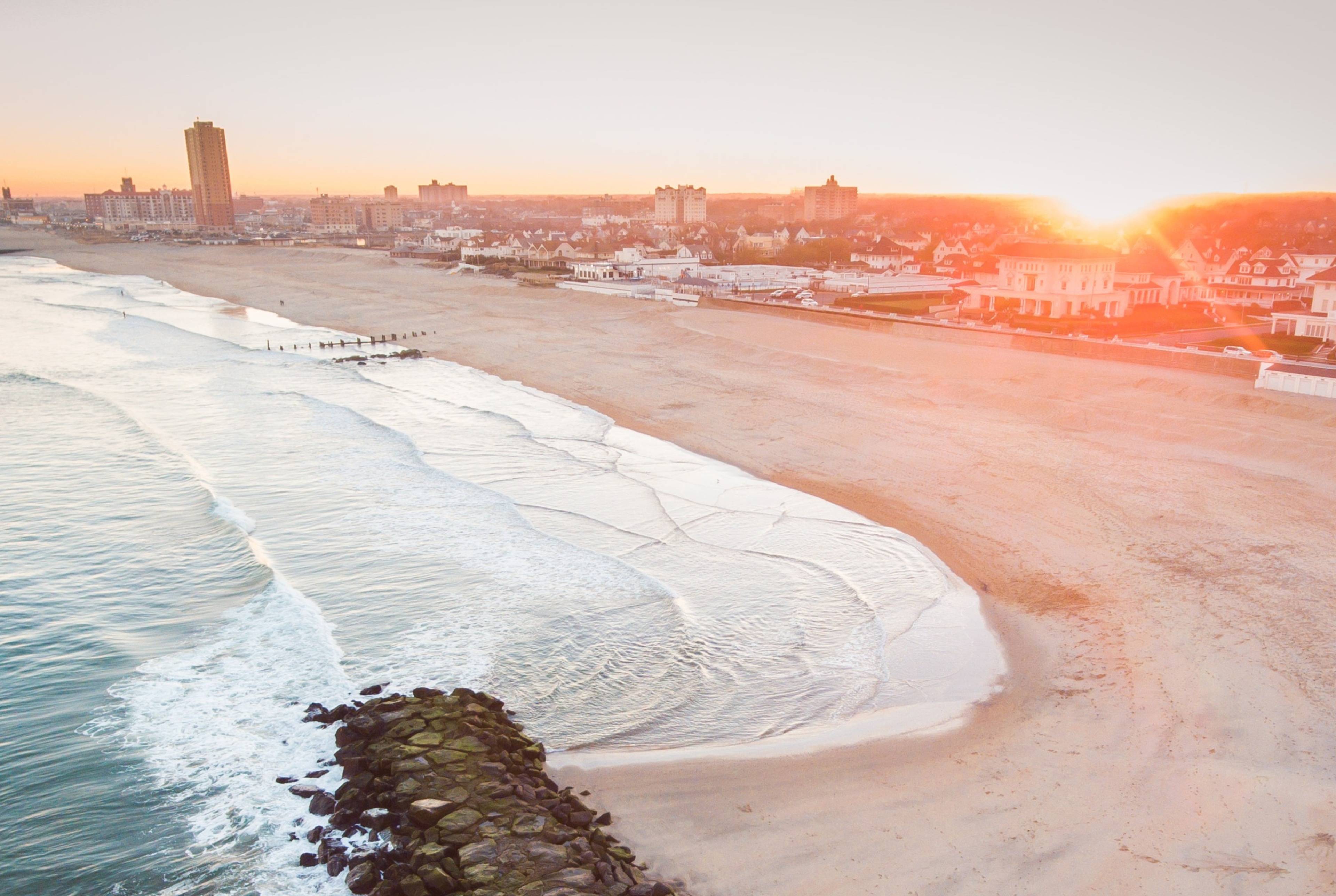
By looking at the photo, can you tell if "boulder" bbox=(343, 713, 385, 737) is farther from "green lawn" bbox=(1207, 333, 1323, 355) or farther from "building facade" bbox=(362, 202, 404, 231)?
"building facade" bbox=(362, 202, 404, 231)

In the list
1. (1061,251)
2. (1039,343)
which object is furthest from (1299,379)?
(1061,251)

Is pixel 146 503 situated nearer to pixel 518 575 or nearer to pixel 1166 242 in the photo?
pixel 518 575

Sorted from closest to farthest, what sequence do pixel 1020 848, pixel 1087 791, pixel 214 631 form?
pixel 1020 848 → pixel 1087 791 → pixel 214 631

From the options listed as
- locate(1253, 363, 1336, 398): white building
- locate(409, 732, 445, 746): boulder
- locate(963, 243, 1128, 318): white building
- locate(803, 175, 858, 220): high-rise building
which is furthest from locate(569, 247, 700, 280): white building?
locate(803, 175, 858, 220): high-rise building

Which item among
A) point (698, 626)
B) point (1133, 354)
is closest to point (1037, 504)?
point (698, 626)

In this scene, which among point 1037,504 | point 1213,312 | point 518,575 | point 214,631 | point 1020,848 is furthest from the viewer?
point 1213,312

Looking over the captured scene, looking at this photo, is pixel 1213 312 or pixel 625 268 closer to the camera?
pixel 1213 312
